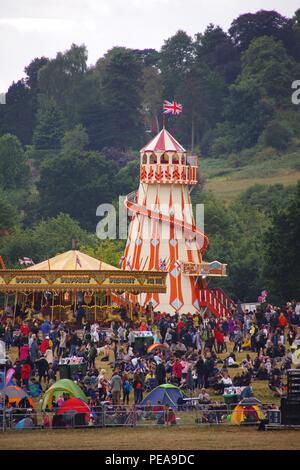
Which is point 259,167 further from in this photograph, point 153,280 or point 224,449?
point 224,449

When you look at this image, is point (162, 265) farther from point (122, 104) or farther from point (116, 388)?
point (122, 104)

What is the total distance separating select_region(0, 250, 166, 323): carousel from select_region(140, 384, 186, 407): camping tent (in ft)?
69.3

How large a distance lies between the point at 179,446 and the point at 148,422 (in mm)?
5372

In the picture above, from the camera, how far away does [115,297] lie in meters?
81.8

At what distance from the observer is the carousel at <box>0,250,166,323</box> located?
257ft

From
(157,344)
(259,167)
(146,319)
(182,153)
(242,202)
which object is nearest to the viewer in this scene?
(157,344)

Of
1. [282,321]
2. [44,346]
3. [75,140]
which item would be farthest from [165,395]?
[75,140]

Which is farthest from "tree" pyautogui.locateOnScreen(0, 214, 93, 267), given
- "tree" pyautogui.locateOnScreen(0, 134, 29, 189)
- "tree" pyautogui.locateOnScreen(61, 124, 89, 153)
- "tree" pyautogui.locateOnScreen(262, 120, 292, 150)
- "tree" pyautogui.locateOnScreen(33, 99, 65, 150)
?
"tree" pyautogui.locateOnScreen(33, 99, 65, 150)

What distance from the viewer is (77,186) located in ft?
481

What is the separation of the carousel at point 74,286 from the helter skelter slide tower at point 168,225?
1248cm

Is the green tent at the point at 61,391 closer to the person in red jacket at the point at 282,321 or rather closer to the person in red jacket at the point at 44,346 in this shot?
the person in red jacket at the point at 44,346

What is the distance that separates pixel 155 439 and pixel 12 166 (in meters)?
109

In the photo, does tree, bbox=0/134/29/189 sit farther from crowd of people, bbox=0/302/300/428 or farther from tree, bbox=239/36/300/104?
crowd of people, bbox=0/302/300/428

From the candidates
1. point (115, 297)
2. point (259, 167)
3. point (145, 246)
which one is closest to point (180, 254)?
point (145, 246)
